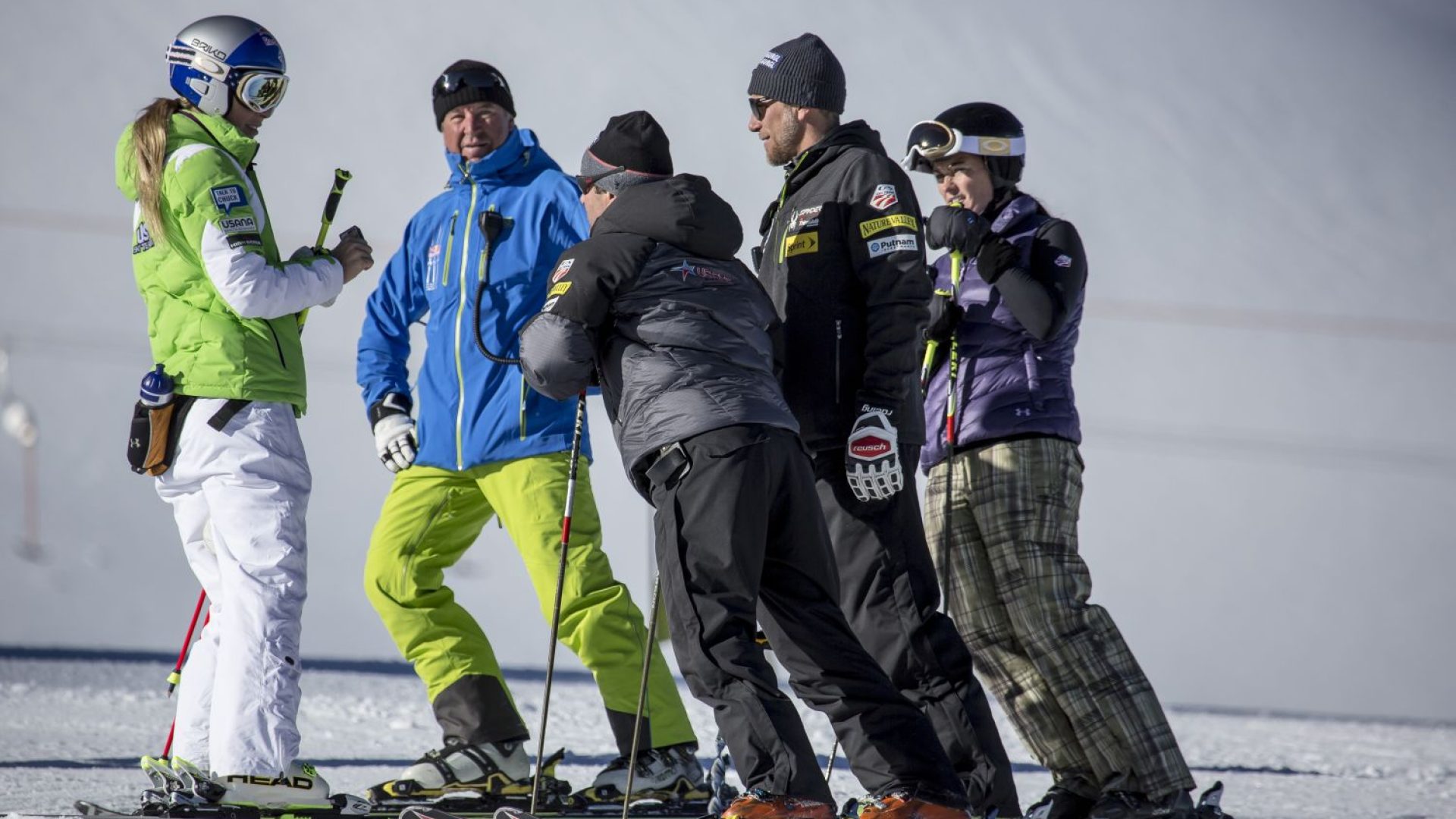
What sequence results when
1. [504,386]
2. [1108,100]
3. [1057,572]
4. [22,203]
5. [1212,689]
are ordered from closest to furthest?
[1057,572] → [504,386] → [1212,689] → [22,203] → [1108,100]

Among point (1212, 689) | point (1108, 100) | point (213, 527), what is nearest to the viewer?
point (213, 527)

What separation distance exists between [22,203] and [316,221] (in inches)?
112

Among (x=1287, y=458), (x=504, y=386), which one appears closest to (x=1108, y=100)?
(x=1287, y=458)

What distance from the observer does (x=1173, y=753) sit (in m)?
3.92

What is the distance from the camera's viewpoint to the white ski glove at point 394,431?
14.5 ft

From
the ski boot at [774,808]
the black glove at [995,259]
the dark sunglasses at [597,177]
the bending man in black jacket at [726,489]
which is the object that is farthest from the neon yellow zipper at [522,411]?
the ski boot at [774,808]

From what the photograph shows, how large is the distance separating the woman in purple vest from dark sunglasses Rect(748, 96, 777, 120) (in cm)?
41

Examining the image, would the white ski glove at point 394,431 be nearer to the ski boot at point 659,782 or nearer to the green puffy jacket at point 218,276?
the green puffy jacket at point 218,276

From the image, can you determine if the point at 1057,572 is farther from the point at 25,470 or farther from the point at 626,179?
the point at 25,470

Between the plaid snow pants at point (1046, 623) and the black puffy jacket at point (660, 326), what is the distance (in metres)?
0.95

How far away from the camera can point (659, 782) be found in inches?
162

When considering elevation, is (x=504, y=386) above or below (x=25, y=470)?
above

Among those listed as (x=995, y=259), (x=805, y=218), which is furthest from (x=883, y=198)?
(x=995, y=259)

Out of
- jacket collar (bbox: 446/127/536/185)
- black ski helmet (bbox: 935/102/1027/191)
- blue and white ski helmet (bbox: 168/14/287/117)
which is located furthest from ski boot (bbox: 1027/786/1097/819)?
blue and white ski helmet (bbox: 168/14/287/117)
